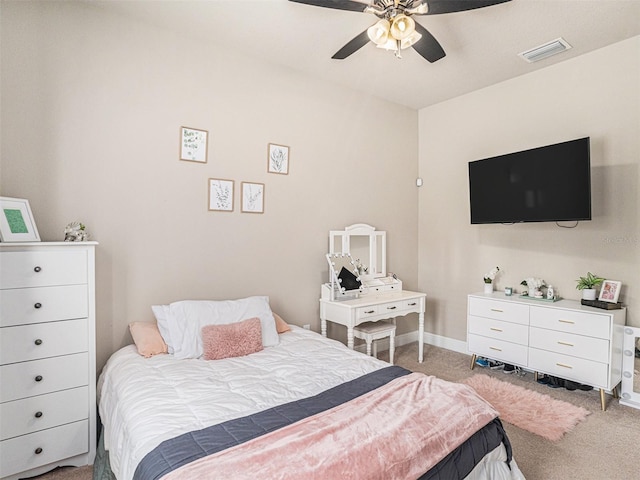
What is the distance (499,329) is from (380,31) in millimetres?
2772

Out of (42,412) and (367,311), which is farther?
(367,311)

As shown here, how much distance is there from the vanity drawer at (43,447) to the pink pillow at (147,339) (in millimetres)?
482

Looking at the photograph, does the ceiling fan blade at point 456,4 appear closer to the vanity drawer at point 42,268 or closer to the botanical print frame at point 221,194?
the botanical print frame at point 221,194

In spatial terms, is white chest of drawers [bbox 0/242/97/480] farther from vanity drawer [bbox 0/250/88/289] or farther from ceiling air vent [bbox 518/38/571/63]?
ceiling air vent [bbox 518/38/571/63]

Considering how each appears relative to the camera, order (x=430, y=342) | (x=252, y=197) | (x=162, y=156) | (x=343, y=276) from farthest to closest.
→ 1. (x=430, y=342)
2. (x=343, y=276)
3. (x=252, y=197)
4. (x=162, y=156)

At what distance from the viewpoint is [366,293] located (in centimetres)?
369

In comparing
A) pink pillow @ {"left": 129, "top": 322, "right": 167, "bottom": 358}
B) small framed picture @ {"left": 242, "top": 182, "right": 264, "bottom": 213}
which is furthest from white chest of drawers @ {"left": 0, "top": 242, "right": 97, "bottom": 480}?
small framed picture @ {"left": 242, "top": 182, "right": 264, "bottom": 213}

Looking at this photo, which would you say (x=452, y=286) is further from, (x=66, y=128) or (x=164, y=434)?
(x=66, y=128)

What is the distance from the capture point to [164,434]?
1391 mm

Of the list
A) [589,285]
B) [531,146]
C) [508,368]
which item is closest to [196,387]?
[508,368]

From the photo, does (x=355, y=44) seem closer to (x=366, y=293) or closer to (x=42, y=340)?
(x=366, y=293)

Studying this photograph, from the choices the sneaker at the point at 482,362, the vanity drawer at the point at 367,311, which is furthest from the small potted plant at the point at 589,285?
the vanity drawer at the point at 367,311

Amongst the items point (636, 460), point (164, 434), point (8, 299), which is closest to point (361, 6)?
point (164, 434)

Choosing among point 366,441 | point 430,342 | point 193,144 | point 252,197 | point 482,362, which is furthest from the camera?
point 430,342
